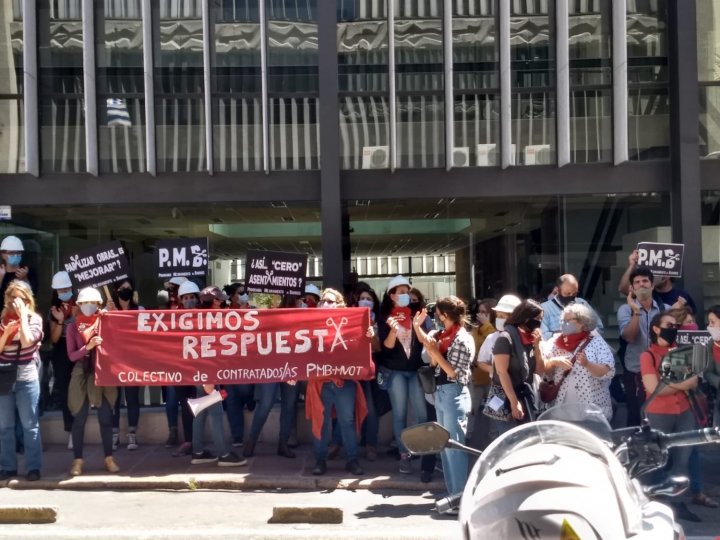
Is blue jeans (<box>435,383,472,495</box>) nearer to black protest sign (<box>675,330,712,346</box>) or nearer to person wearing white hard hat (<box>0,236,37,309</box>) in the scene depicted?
black protest sign (<box>675,330,712,346</box>)

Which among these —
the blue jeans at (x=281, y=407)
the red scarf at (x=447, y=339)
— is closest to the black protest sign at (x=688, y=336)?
the red scarf at (x=447, y=339)

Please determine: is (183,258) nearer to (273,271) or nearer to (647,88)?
(273,271)

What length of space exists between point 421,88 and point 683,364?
8562 millimetres

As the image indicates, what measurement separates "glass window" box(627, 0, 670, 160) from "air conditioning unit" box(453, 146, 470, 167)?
7.41ft

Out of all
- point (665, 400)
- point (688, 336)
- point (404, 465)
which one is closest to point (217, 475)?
point (404, 465)

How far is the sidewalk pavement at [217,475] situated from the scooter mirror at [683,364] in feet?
16.0

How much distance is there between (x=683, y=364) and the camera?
3.68 metres

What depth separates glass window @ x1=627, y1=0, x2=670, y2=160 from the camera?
1166 centimetres

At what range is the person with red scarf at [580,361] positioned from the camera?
7.50 metres

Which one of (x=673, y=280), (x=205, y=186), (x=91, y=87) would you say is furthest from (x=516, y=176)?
(x=91, y=87)

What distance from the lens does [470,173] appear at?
458 inches

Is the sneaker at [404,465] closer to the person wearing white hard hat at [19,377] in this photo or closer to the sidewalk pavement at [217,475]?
the sidewalk pavement at [217,475]

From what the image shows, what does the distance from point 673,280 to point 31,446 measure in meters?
8.12

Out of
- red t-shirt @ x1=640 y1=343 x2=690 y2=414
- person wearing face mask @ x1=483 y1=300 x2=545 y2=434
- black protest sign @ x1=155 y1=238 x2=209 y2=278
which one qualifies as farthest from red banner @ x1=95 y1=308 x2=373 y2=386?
red t-shirt @ x1=640 y1=343 x2=690 y2=414
